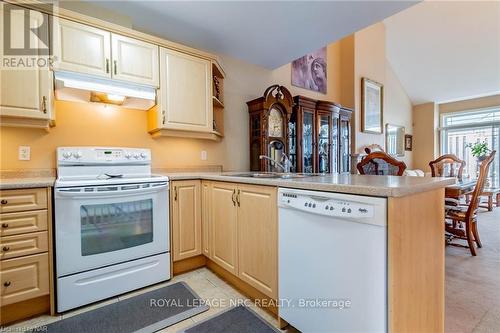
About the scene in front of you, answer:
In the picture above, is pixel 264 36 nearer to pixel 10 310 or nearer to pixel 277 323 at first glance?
pixel 277 323

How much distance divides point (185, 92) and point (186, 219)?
1298mm

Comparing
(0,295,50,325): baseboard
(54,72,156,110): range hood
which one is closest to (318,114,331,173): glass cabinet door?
(54,72,156,110): range hood

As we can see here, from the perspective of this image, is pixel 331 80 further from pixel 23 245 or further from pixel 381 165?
pixel 23 245

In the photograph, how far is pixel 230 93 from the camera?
3.20 meters

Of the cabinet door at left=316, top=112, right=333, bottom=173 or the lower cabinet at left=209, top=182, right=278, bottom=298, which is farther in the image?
the cabinet door at left=316, top=112, right=333, bottom=173

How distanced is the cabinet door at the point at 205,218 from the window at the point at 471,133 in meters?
6.98

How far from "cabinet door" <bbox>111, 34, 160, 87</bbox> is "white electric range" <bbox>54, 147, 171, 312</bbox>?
2.27 ft

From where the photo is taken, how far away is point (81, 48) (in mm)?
1971

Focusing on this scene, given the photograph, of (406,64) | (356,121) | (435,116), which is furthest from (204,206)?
(435,116)

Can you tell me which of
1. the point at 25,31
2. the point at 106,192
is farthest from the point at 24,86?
the point at 106,192

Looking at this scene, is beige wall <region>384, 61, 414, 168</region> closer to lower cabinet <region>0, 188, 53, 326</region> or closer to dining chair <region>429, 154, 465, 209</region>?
dining chair <region>429, 154, 465, 209</region>

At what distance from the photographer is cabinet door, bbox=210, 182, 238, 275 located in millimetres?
1917

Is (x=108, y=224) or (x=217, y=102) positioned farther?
(x=217, y=102)

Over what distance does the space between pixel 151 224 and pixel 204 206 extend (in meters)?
0.49
